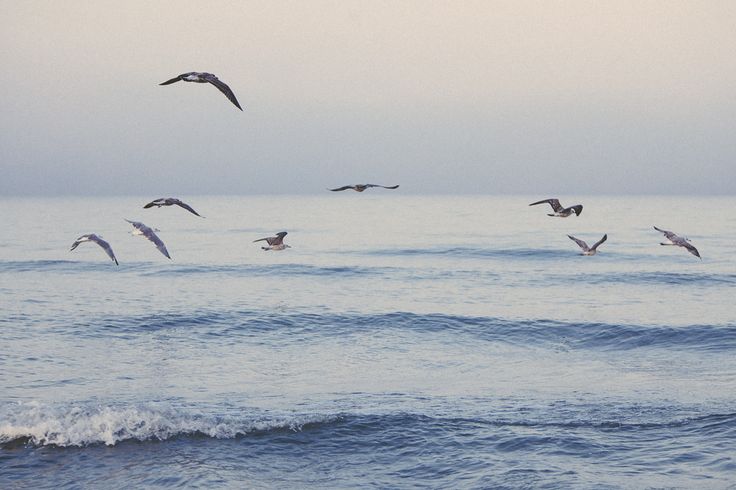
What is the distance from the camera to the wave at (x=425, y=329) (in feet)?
80.5

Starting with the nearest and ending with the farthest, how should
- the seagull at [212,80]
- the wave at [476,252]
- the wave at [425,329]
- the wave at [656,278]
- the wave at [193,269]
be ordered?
the seagull at [212,80] < the wave at [425,329] < the wave at [656,278] < the wave at [193,269] < the wave at [476,252]

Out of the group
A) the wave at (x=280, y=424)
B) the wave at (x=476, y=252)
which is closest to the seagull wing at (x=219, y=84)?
the wave at (x=280, y=424)

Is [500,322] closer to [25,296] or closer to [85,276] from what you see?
[25,296]

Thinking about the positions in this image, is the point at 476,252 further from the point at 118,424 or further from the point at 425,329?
the point at 118,424

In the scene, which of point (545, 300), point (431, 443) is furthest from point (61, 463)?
point (545, 300)

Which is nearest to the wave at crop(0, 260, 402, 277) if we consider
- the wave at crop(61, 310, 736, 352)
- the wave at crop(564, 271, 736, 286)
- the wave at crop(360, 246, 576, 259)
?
the wave at crop(360, 246, 576, 259)

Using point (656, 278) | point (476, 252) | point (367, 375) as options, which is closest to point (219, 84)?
point (367, 375)

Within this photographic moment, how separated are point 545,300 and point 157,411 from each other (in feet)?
69.6

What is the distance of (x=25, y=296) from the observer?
32250 millimetres

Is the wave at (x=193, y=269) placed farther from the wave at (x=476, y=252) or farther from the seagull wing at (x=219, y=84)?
the seagull wing at (x=219, y=84)

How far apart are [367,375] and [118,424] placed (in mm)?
6815

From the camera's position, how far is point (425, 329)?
86.6 feet

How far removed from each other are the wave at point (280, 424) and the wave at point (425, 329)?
928 cm

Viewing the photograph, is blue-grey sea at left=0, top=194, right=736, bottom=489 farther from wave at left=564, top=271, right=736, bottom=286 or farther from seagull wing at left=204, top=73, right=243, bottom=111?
seagull wing at left=204, top=73, right=243, bottom=111
